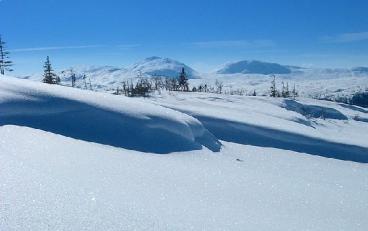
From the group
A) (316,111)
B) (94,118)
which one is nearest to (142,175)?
(94,118)

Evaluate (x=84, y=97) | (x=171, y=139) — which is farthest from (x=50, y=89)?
(x=171, y=139)

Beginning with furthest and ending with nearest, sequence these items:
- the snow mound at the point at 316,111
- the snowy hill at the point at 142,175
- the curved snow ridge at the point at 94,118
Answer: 1. the snow mound at the point at 316,111
2. the curved snow ridge at the point at 94,118
3. the snowy hill at the point at 142,175

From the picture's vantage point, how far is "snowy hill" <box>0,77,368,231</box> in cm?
547

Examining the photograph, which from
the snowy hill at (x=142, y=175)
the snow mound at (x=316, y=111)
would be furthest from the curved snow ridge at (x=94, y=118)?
the snow mound at (x=316, y=111)

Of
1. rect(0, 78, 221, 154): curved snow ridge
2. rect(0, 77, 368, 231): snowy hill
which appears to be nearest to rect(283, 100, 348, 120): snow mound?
rect(0, 77, 368, 231): snowy hill

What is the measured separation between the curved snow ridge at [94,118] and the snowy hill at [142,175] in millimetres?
26

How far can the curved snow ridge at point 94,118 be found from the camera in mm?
10227

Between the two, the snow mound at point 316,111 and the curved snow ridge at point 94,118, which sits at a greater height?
the curved snow ridge at point 94,118

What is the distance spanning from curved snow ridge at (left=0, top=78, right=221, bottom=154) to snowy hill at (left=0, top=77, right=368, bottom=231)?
0.03 metres

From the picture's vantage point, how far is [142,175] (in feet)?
25.6

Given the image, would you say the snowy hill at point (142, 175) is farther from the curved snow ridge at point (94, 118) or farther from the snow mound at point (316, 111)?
the snow mound at point (316, 111)

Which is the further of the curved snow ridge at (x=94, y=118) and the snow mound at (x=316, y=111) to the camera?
the snow mound at (x=316, y=111)

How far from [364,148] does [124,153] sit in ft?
40.3

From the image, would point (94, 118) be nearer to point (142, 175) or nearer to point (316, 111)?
point (142, 175)
